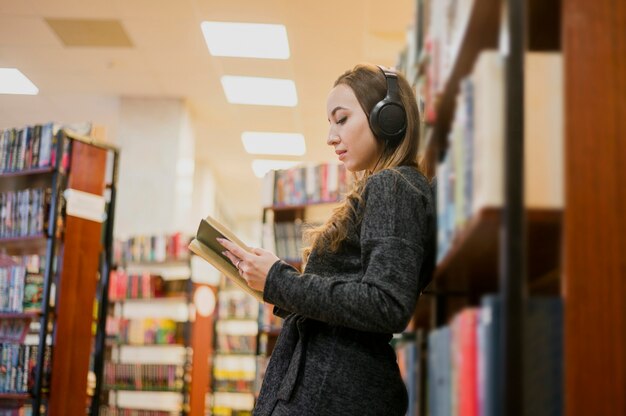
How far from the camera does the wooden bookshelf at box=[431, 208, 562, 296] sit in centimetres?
76

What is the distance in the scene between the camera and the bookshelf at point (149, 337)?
6.02 meters

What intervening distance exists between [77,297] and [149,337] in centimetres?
257

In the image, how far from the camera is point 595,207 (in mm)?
725

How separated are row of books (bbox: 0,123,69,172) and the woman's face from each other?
2568mm

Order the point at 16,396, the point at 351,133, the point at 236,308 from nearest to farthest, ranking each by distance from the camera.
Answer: the point at 351,133 < the point at 16,396 < the point at 236,308

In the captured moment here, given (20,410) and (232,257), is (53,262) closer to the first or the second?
(20,410)

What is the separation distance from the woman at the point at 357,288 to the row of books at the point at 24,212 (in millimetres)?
2546

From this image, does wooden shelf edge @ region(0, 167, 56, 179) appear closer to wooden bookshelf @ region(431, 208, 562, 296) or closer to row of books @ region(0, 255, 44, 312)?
row of books @ region(0, 255, 44, 312)

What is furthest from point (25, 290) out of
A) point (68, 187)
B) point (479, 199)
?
point (479, 199)

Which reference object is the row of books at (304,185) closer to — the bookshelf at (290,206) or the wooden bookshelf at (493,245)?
the bookshelf at (290,206)

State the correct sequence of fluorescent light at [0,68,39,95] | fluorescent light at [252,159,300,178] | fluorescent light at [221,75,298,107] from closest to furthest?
fluorescent light at [0,68,39,95]
fluorescent light at [221,75,298,107]
fluorescent light at [252,159,300,178]

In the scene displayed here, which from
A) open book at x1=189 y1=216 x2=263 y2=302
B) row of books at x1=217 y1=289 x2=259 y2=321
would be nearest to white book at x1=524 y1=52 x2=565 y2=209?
open book at x1=189 y1=216 x2=263 y2=302

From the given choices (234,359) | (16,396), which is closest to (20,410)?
(16,396)

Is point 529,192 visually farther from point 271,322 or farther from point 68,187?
point 271,322
